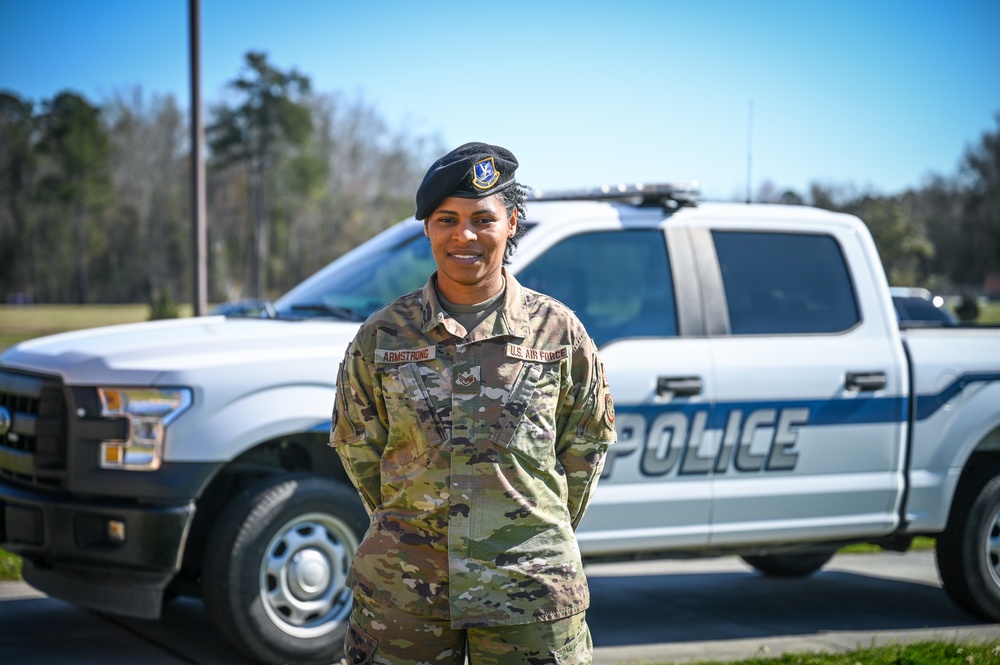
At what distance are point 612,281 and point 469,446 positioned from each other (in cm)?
297

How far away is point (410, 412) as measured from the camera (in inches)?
108

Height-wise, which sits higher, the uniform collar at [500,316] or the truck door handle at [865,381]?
the uniform collar at [500,316]

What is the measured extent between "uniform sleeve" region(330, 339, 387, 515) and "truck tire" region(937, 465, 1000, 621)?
170 inches

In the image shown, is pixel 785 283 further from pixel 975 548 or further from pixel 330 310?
pixel 330 310

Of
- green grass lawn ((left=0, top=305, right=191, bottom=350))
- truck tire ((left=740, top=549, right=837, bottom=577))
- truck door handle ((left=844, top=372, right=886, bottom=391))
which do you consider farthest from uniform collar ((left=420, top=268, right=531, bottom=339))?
green grass lawn ((left=0, top=305, right=191, bottom=350))

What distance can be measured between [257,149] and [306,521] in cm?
7010

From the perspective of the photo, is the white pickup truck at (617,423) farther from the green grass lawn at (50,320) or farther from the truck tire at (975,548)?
the green grass lawn at (50,320)

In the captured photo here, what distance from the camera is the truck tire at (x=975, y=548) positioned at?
6.07 metres

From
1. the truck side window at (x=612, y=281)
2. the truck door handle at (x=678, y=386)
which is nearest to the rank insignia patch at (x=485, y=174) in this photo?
the truck side window at (x=612, y=281)

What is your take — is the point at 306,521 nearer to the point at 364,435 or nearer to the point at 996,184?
the point at 364,435

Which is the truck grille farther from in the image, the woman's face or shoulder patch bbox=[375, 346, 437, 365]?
the woman's face

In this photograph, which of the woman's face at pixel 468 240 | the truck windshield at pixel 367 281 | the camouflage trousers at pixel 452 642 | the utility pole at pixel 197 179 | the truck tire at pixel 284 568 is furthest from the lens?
the utility pole at pixel 197 179

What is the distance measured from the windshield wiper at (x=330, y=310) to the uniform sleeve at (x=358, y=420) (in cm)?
250

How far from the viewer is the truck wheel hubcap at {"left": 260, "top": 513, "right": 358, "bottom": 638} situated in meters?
4.79
